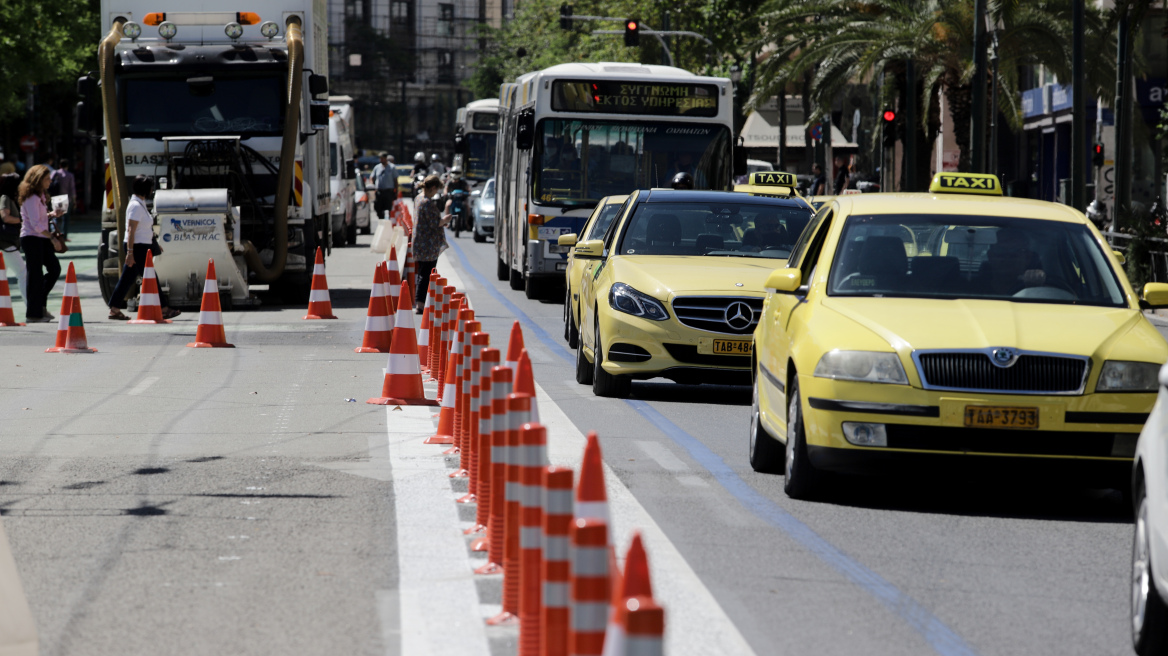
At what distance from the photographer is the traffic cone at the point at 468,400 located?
782 centimetres

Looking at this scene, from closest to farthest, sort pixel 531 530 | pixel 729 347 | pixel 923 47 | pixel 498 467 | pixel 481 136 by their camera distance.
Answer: pixel 531 530 → pixel 498 467 → pixel 729 347 → pixel 923 47 → pixel 481 136

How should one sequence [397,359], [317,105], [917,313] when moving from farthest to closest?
1. [317,105]
2. [397,359]
3. [917,313]

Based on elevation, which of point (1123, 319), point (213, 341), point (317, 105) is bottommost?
point (213, 341)

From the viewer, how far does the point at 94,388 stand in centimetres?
1284

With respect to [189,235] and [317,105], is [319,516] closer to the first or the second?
[189,235]

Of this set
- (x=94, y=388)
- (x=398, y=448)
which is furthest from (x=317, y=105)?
(x=398, y=448)

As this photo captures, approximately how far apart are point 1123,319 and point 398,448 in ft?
12.9

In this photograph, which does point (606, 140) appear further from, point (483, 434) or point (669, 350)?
point (483, 434)

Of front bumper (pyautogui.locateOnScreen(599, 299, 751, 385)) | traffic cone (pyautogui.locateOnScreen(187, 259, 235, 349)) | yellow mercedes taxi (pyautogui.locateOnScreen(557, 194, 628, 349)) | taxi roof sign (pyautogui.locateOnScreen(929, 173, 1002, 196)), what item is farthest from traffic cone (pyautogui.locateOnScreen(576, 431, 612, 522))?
traffic cone (pyautogui.locateOnScreen(187, 259, 235, 349))

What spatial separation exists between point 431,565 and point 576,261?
9051 mm

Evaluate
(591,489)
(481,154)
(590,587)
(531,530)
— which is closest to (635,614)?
(590,587)

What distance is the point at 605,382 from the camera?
12133mm

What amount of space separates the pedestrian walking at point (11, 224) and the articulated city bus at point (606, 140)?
6.41 metres

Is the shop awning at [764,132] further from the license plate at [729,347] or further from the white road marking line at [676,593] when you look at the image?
the white road marking line at [676,593]
